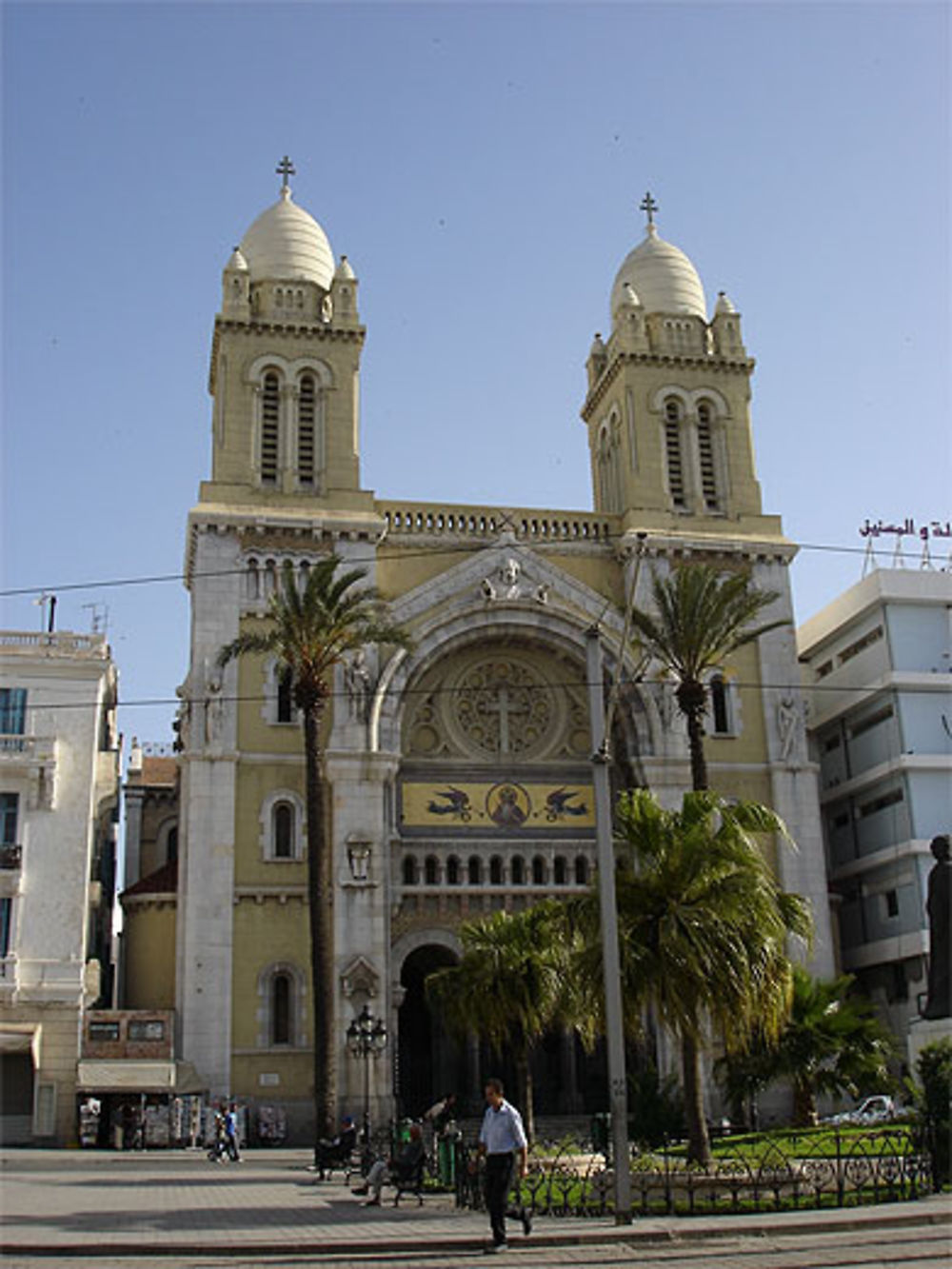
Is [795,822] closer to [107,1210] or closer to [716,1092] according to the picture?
[716,1092]

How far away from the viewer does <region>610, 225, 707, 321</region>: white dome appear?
5228 centimetres

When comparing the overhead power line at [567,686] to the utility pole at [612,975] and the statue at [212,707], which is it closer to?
the statue at [212,707]

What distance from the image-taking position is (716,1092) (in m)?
41.7

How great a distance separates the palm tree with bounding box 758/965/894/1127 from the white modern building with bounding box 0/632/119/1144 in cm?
1798

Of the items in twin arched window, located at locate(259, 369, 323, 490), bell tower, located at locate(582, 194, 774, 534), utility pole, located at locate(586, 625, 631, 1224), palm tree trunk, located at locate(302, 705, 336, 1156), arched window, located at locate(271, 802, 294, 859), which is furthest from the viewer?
bell tower, located at locate(582, 194, 774, 534)

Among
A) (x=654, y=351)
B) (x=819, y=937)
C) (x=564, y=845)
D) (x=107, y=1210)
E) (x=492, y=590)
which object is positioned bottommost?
(x=107, y=1210)

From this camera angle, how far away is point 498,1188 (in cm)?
1678

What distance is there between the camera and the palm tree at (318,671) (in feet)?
107

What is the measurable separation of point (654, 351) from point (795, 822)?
1729 cm

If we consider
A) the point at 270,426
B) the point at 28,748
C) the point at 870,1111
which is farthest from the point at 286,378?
the point at 870,1111

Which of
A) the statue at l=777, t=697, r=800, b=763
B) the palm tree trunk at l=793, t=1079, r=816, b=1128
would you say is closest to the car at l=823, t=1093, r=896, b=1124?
the palm tree trunk at l=793, t=1079, r=816, b=1128

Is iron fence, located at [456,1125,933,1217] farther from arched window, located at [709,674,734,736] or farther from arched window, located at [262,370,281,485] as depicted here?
arched window, located at [262,370,281,485]

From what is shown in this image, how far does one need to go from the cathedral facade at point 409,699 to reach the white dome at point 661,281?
127 cm

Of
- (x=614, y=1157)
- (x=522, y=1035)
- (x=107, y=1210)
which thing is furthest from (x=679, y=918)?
(x=522, y=1035)
